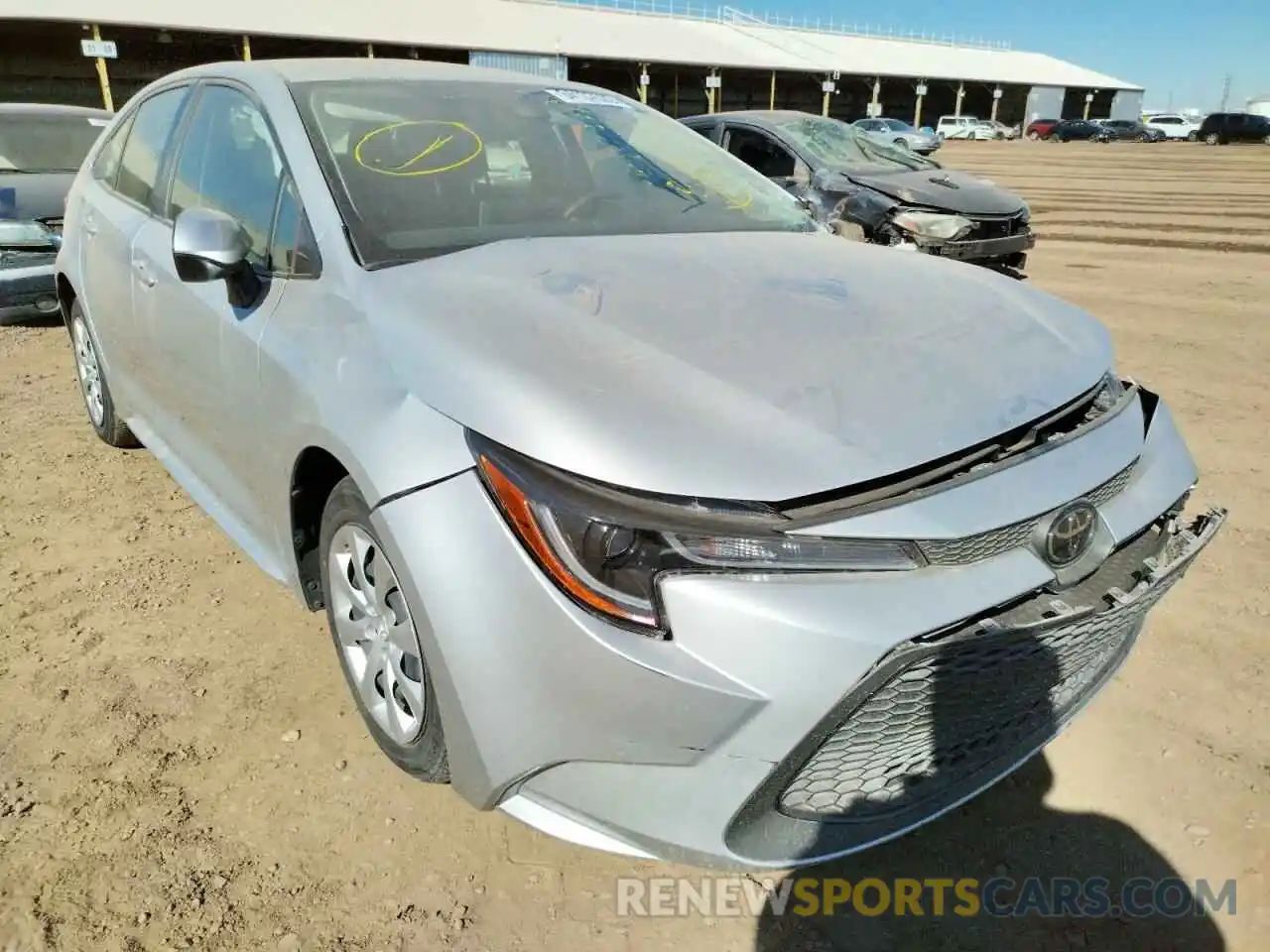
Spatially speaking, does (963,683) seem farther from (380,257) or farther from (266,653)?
(266,653)

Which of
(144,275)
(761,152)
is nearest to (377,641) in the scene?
(144,275)

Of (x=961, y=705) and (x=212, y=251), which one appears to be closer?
(x=961, y=705)

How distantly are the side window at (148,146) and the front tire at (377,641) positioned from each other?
1.83 meters

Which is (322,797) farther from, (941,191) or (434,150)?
(941,191)

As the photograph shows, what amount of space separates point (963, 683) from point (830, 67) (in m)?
51.3

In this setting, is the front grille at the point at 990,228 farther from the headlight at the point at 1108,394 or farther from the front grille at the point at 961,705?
the front grille at the point at 961,705

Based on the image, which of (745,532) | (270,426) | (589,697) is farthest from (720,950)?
(270,426)

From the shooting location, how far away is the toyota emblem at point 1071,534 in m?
1.66

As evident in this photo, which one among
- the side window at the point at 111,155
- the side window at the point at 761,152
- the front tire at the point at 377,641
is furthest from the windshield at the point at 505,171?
the side window at the point at 761,152

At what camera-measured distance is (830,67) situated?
47156mm

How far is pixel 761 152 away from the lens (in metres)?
8.56

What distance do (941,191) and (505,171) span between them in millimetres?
6181

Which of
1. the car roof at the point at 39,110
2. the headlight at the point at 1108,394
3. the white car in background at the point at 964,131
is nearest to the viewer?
the headlight at the point at 1108,394

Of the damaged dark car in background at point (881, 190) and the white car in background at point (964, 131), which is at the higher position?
the damaged dark car in background at point (881, 190)
